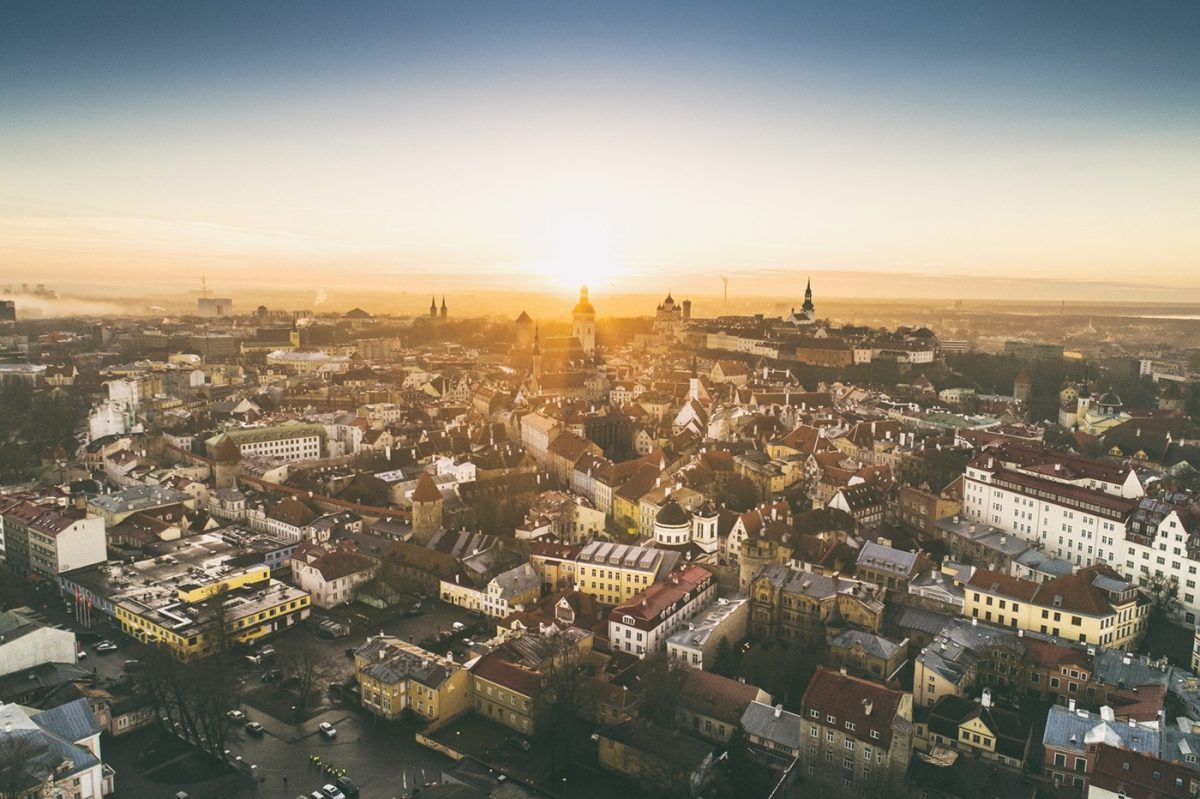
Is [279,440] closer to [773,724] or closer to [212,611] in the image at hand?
[212,611]

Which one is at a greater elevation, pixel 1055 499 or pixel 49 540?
pixel 1055 499

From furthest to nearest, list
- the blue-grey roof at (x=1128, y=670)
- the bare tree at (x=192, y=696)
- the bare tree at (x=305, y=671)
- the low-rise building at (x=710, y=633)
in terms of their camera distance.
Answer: the low-rise building at (x=710, y=633) → the bare tree at (x=305, y=671) → the blue-grey roof at (x=1128, y=670) → the bare tree at (x=192, y=696)

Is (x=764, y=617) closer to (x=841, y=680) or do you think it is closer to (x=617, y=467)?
(x=841, y=680)

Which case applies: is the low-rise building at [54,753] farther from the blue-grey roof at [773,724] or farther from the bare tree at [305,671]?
the blue-grey roof at [773,724]

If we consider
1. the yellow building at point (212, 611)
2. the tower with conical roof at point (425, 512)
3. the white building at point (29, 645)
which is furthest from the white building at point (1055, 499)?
the white building at point (29, 645)

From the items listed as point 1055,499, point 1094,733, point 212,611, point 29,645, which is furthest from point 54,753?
point 1055,499

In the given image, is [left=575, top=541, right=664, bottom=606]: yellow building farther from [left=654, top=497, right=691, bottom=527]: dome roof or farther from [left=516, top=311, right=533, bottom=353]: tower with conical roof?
[left=516, top=311, right=533, bottom=353]: tower with conical roof

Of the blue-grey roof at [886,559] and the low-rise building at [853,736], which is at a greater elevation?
the blue-grey roof at [886,559]
